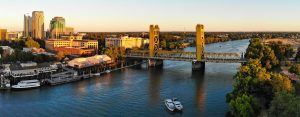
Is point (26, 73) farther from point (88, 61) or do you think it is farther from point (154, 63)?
point (154, 63)

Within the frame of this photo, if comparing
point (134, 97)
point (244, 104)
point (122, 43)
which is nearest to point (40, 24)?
point (122, 43)

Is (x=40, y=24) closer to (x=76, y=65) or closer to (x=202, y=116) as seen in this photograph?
(x=76, y=65)

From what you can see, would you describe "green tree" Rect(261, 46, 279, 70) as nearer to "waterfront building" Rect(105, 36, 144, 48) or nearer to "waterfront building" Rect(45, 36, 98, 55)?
"waterfront building" Rect(45, 36, 98, 55)

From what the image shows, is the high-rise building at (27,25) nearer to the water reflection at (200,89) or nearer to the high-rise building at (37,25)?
the high-rise building at (37,25)

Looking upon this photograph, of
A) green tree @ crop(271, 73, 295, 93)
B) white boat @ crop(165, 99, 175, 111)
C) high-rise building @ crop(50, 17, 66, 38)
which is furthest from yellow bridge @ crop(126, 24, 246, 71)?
high-rise building @ crop(50, 17, 66, 38)

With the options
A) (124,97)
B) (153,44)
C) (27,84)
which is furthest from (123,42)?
(124,97)

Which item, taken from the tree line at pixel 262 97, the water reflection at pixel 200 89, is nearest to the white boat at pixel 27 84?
the water reflection at pixel 200 89
